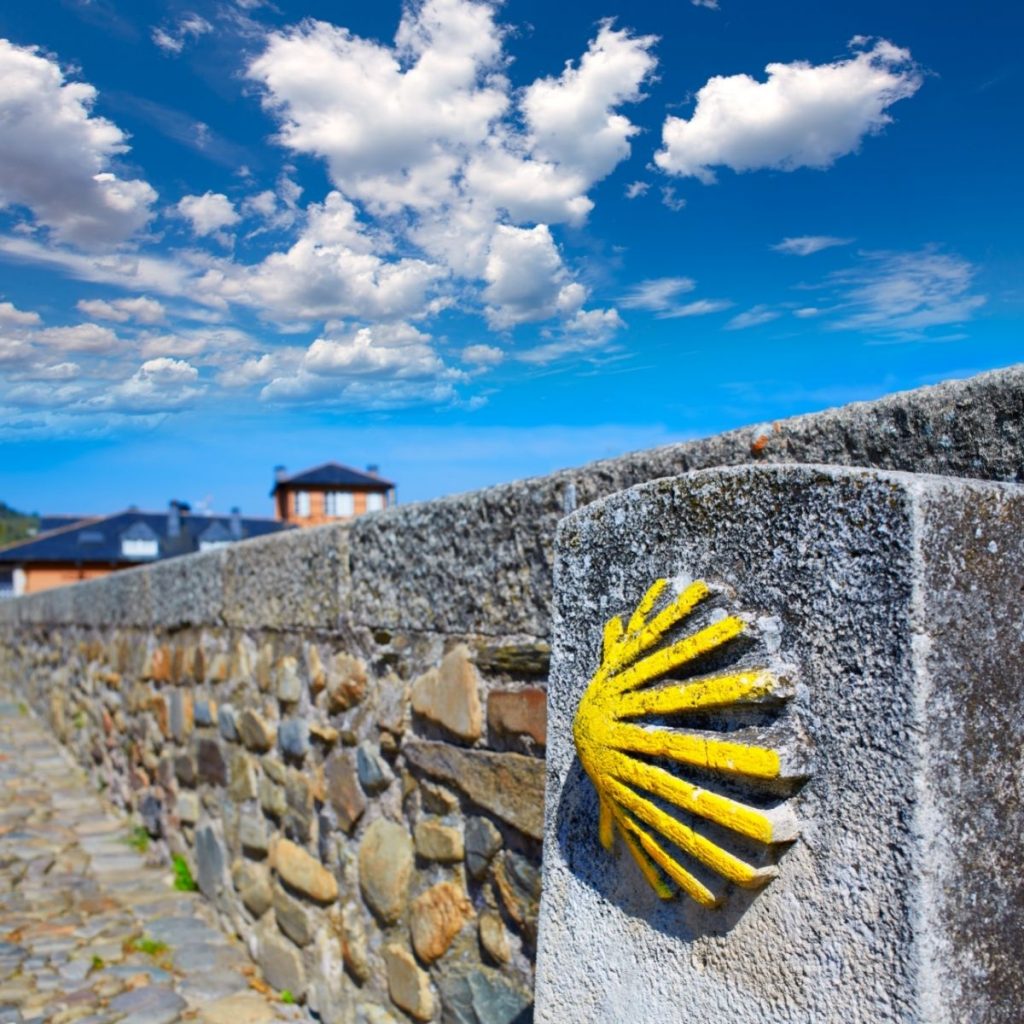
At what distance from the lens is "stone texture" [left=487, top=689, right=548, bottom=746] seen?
1.87 meters

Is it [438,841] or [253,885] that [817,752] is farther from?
[253,885]

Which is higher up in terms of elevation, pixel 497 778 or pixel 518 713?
pixel 518 713

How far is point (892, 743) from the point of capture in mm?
923

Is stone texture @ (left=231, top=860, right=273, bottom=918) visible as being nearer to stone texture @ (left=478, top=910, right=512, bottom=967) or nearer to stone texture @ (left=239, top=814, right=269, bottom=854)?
stone texture @ (left=239, top=814, right=269, bottom=854)

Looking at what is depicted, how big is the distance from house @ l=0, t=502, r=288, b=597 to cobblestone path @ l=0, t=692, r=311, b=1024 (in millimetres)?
26421

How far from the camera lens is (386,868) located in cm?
242

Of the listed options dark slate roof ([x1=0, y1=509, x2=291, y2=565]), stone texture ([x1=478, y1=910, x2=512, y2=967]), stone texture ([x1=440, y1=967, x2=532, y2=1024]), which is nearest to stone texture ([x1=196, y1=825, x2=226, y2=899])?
stone texture ([x1=440, y1=967, x2=532, y2=1024])

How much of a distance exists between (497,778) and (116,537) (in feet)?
106

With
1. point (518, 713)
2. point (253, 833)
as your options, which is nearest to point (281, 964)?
point (253, 833)

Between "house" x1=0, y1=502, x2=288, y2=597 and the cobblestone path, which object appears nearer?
the cobblestone path

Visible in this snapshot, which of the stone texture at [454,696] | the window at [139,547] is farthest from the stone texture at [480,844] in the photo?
the window at [139,547]

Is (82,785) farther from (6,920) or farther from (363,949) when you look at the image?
(363,949)

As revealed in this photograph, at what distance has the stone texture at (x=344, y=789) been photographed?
2.60 metres

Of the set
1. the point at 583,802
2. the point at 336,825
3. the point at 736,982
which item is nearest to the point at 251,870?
the point at 336,825
